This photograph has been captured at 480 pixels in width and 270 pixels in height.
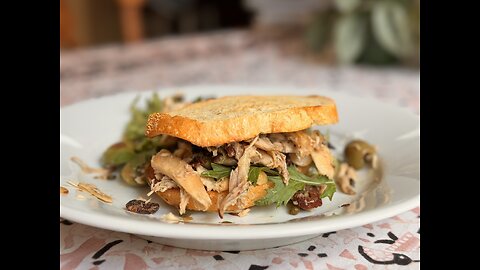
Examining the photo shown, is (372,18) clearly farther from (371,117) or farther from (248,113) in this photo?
(248,113)

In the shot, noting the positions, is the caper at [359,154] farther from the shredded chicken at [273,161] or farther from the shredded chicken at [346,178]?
the shredded chicken at [273,161]

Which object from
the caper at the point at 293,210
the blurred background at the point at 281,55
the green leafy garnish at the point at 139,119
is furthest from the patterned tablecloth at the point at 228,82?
the green leafy garnish at the point at 139,119

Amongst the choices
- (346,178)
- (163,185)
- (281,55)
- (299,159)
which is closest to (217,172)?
(163,185)

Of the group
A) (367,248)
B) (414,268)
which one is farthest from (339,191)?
(414,268)

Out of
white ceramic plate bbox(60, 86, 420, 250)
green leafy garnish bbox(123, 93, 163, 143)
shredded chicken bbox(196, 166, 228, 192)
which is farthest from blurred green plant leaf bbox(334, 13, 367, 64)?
shredded chicken bbox(196, 166, 228, 192)

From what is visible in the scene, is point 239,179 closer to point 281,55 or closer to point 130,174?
point 130,174

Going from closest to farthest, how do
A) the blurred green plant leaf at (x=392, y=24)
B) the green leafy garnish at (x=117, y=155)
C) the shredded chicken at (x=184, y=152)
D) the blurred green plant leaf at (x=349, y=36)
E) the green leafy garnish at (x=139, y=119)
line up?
1. the shredded chicken at (x=184, y=152)
2. the green leafy garnish at (x=117, y=155)
3. the green leafy garnish at (x=139, y=119)
4. the blurred green plant leaf at (x=392, y=24)
5. the blurred green plant leaf at (x=349, y=36)

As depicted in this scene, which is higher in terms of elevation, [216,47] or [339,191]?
[216,47]
